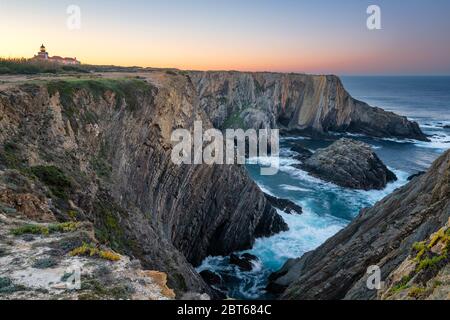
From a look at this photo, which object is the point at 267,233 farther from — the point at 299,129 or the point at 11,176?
the point at 299,129

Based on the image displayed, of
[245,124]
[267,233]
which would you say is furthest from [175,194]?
[245,124]

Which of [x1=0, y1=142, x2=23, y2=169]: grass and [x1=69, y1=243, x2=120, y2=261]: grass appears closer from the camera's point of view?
[x1=69, y1=243, x2=120, y2=261]: grass

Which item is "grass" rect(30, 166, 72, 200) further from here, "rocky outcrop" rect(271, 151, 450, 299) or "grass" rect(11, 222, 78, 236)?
"rocky outcrop" rect(271, 151, 450, 299)

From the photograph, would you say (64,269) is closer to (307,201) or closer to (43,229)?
(43,229)

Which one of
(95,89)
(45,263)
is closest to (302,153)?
(95,89)

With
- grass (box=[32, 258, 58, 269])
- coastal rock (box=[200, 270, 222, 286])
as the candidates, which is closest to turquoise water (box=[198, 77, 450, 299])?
coastal rock (box=[200, 270, 222, 286])

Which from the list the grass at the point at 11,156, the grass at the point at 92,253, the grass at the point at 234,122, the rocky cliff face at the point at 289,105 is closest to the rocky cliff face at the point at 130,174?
the grass at the point at 11,156
